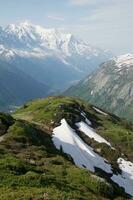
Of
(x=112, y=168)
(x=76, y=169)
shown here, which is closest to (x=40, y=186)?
(x=76, y=169)

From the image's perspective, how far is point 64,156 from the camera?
307ft

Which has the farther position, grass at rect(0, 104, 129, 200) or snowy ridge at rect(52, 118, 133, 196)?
snowy ridge at rect(52, 118, 133, 196)

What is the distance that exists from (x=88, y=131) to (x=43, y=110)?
85.5 feet

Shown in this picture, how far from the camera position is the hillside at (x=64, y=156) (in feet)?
171

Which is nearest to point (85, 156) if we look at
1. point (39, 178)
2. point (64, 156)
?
point (64, 156)

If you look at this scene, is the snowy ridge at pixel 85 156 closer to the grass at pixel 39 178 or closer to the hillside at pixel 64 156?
the hillside at pixel 64 156

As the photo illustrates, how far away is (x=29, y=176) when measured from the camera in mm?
53969

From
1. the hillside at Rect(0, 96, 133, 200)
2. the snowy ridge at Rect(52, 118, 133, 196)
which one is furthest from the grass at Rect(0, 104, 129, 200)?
the snowy ridge at Rect(52, 118, 133, 196)

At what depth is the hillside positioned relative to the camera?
52188 mm

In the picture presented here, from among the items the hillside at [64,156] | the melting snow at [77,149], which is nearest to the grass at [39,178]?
the hillside at [64,156]

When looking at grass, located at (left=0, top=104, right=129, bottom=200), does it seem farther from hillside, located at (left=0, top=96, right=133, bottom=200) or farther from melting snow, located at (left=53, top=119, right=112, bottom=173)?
melting snow, located at (left=53, top=119, right=112, bottom=173)

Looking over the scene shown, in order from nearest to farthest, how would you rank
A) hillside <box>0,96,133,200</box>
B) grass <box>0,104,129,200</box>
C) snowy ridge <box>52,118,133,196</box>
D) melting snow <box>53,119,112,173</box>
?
grass <box>0,104,129,200</box> < hillside <box>0,96,133,200</box> < snowy ridge <box>52,118,133,196</box> < melting snow <box>53,119,112,173</box>

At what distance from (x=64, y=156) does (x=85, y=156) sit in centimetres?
1729

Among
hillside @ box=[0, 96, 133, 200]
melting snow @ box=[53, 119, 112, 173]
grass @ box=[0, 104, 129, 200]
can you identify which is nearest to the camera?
grass @ box=[0, 104, 129, 200]
